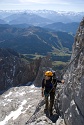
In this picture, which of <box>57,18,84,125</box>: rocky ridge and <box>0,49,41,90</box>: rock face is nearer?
<box>57,18,84,125</box>: rocky ridge

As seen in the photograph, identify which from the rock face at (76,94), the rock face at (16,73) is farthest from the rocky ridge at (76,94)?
the rock face at (16,73)

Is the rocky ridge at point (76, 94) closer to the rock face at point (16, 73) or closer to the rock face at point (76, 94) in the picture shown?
the rock face at point (76, 94)

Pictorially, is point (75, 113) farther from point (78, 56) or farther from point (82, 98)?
point (78, 56)

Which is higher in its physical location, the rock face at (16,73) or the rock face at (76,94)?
the rock face at (76,94)

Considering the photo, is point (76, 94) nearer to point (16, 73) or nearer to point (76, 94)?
point (76, 94)

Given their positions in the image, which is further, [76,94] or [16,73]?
[16,73]

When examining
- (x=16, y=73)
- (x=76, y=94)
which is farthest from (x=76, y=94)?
(x=16, y=73)

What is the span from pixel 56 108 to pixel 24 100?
41750 mm

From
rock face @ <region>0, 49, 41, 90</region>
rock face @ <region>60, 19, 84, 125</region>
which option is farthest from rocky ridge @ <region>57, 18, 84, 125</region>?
rock face @ <region>0, 49, 41, 90</region>

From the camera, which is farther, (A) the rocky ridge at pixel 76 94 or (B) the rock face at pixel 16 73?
(B) the rock face at pixel 16 73

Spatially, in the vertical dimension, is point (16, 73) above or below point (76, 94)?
below

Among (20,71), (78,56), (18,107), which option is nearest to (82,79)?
(78,56)

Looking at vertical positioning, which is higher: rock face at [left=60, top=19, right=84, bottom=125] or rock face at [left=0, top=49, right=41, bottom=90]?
rock face at [left=60, top=19, right=84, bottom=125]

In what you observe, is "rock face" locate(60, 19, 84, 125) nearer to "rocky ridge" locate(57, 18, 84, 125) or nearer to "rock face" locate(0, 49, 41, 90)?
"rocky ridge" locate(57, 18, 84, 125)
